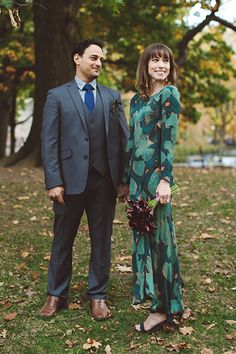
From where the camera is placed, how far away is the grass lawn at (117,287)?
4.16m

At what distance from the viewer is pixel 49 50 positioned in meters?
10.9

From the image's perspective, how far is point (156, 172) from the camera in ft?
13.3

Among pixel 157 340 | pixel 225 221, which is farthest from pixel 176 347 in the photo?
pixel 225 221

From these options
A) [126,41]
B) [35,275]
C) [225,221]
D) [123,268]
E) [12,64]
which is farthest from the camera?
[12,64]

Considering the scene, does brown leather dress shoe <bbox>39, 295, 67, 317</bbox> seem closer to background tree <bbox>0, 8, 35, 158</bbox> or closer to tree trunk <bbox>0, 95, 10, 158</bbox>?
background tree <bbox>0, 8, 35, 158</bbox>

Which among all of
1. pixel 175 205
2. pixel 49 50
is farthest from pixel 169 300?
pixel 49 50

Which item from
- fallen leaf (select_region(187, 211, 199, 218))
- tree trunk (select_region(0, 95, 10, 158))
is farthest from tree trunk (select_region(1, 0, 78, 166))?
tree trunk (select_region(0, 95, 10, 158))

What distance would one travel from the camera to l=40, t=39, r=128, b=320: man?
4.26 metres

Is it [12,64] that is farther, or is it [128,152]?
[12,64]

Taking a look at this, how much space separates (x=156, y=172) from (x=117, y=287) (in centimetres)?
175

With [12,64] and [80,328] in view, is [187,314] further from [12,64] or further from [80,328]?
[12,64]

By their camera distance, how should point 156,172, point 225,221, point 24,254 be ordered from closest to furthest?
point 156,172, point 24,254, point 225,221

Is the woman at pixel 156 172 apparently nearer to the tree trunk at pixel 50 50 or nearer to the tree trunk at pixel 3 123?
the tree trunk at pixel 50 50

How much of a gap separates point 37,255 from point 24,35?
34.5 feet
